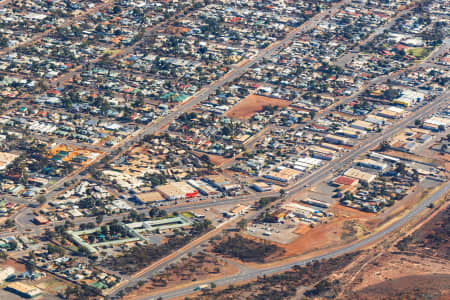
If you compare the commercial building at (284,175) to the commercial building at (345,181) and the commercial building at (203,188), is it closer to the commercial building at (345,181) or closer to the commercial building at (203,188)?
the commercial building at (345,181)

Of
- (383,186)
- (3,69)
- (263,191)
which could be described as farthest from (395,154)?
(3,69)

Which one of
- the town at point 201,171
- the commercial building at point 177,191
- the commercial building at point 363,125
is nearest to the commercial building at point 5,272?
the town at point 201,171

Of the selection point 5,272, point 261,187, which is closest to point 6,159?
point 5,272

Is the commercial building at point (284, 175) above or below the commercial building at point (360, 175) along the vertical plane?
below

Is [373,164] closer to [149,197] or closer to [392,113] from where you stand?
[392,113]

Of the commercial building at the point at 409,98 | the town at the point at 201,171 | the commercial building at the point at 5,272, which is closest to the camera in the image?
the commercial building at the point at 5,272

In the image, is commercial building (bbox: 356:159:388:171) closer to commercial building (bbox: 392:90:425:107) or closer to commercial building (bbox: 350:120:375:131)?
commercial building (bbox: 350:120:375:131)
